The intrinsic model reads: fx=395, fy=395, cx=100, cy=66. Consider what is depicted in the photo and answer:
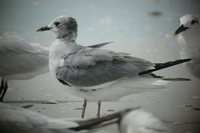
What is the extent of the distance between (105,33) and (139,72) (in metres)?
0.32

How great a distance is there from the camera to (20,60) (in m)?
1.76

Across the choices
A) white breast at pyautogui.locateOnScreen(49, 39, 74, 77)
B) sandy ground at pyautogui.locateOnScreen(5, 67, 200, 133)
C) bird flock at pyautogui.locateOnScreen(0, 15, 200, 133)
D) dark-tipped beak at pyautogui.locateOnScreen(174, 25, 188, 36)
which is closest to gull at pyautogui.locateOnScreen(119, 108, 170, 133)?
bird flock at pyautogui.locateOnScreen(0, 15, 200, 133)

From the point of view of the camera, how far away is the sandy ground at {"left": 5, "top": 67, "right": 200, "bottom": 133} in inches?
68.3

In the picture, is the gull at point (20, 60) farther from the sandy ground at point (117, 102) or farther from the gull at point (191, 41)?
the gull at point (191, 41)

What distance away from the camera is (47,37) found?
180 cm

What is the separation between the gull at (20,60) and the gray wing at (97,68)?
16 cm

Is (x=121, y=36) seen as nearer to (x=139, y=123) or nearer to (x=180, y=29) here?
(x=180, y=29)

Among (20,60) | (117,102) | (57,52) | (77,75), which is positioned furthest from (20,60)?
(117,102)

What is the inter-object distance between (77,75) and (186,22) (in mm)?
608

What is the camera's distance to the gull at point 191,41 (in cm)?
187

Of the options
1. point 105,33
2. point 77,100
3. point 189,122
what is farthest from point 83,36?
point 189,122

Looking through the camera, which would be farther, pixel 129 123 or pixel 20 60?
pixel 20 60

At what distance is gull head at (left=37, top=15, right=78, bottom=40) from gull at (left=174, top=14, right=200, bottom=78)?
0.52 m

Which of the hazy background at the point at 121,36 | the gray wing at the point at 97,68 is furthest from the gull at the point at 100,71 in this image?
the hazy background at the point at 121,36
